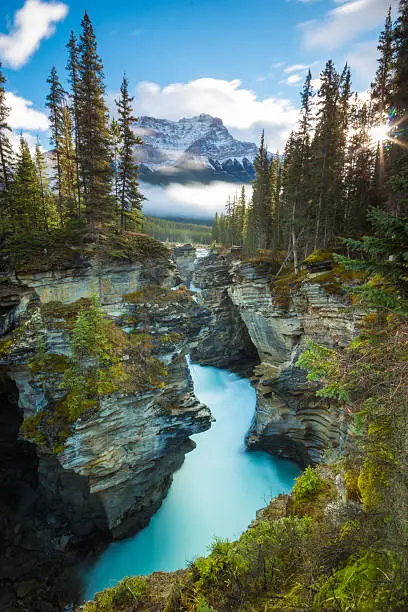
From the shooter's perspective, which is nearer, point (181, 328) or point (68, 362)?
point (68, 362)

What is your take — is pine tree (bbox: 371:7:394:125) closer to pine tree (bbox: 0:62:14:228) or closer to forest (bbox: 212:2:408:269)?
forest (bbox: 212:2:408:269)

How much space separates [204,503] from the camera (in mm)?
18891

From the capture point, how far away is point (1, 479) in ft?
57.3

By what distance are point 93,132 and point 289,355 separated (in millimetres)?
21692

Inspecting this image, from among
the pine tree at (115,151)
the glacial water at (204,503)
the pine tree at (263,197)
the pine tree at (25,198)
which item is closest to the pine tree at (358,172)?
the pine tree at (263,197)

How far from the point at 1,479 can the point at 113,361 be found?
12.0 metres

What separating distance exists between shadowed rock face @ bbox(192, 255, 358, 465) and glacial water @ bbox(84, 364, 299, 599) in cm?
198

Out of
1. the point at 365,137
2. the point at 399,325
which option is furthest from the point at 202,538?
the point at 365,137

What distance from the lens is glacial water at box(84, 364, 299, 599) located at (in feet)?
51.3

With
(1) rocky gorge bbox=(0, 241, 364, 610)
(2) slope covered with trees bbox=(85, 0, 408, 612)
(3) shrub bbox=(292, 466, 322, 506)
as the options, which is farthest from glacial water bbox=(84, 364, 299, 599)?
(2) slope covered with trees bbox=(85, 0, 408, 612)

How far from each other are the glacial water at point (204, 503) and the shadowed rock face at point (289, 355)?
1.98 metres

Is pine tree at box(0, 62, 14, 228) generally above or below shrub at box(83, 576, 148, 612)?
above

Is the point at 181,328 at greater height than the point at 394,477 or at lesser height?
lesser

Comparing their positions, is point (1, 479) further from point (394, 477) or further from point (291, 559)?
point (394, 477)
